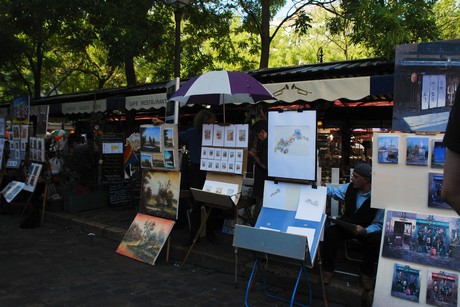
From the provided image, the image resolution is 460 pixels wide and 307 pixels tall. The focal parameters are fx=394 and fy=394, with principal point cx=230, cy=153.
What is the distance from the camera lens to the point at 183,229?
21.2 ft

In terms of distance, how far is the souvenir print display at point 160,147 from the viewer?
5242 mm

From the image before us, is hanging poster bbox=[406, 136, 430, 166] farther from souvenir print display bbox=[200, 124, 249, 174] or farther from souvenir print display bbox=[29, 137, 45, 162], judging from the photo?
souvenir print display bbox=[29, 137, 45, 162]

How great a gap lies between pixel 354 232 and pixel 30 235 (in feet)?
17.8

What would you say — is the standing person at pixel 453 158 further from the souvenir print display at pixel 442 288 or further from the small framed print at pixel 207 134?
the small framed print at pixel 207 134

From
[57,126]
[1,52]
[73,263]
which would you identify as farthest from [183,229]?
[57,126]

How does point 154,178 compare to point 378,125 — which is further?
point 378,125

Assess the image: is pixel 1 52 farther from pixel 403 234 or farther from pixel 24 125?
pixel 403 234

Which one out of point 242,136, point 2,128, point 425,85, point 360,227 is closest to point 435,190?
point 360,227

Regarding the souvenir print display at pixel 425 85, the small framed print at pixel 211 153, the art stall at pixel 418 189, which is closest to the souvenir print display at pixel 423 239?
the art stall at pixel 418 189

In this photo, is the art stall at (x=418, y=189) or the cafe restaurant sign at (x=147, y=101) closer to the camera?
the art stall at (x=418, y=189)

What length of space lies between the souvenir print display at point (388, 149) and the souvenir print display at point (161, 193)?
8.57 feet

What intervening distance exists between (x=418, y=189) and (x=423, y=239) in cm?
43

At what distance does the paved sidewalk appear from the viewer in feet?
12.9

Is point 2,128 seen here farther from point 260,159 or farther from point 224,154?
point 260,159
